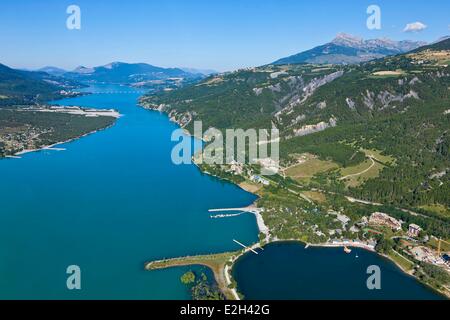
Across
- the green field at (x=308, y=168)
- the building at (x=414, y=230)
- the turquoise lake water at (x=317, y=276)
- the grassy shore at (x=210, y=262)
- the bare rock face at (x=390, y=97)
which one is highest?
the bare rock face at (x=390, y=97)

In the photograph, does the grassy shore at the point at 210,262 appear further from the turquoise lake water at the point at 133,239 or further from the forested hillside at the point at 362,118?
the forested hillside at the point at 362,118

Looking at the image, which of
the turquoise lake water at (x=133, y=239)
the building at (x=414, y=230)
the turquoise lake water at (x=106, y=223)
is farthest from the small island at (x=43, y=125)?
the building at (x=414, y=230)

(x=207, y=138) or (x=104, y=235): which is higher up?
(x=207, y=138)

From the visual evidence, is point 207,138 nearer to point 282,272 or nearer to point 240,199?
point 240,199

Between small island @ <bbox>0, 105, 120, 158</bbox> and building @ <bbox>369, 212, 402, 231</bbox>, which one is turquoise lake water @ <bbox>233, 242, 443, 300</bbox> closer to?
building @ <bbox>369, 212, 402, 231</bbox>

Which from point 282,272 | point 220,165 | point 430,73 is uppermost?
point 430,73

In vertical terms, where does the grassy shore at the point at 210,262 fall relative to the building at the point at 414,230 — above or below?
below

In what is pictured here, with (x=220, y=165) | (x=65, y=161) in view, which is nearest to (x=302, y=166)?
(x=220, y=165)
